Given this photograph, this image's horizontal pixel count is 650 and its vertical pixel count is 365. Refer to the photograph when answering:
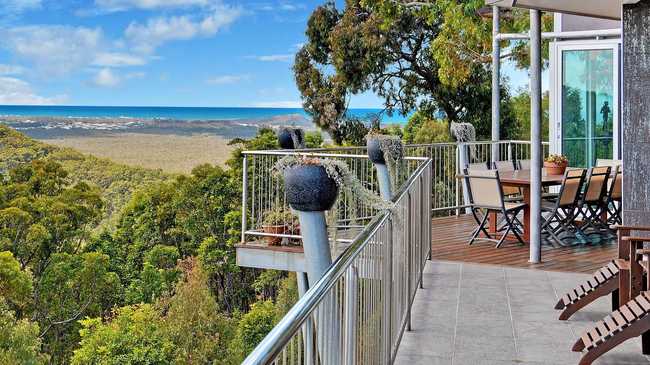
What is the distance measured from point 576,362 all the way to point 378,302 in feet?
4.98

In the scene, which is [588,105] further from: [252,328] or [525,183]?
[252,328]

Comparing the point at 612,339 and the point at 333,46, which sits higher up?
the point at 333,46

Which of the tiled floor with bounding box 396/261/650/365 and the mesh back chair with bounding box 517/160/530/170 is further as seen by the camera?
the mesh back chair with bounding box 517/160/530/170

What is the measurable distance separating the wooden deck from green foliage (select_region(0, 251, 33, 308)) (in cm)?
1655

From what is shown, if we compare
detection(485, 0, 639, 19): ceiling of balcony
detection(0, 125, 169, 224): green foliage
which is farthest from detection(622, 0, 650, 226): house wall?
detection(0, 125, 169, 224): green foliage

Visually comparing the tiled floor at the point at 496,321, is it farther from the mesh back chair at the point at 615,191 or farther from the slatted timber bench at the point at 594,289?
the mesh back chair at the point at 615,191

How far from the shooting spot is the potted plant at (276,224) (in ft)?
30.6

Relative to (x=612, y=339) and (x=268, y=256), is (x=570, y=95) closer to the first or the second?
(x=268, y=256)

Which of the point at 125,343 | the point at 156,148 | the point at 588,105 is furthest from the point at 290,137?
the point at 156,148

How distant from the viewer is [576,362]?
4.59 m

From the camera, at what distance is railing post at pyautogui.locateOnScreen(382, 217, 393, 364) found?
3.95 metres

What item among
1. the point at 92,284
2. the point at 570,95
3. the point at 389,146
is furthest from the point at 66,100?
the point at 389,146

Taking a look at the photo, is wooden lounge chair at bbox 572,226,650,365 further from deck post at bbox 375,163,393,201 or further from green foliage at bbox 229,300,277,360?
green foliage at bbox 229,300,277,360

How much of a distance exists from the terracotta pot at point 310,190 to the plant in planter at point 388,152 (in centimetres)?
231
